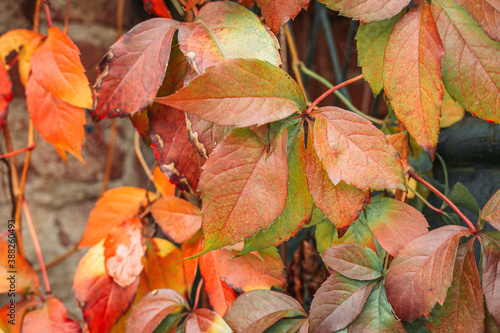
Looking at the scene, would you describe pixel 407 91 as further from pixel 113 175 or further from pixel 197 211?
pixel 113 175

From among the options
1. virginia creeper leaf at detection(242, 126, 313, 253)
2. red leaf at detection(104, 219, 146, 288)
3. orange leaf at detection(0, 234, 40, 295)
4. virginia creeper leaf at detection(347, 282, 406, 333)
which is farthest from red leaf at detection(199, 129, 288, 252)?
orange leaf at detection(0, 234, 40, 295)

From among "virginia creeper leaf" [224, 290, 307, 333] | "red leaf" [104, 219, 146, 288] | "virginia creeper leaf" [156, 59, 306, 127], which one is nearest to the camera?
"virginia creeper leaf" [156, 59, 306, 127]

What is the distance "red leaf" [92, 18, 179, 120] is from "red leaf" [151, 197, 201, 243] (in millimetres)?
165

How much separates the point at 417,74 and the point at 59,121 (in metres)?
0.45

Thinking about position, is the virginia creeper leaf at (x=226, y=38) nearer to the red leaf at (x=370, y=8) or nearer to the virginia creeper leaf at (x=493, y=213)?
the red leaf at (x=370, y=8)

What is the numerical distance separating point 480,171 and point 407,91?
240mm

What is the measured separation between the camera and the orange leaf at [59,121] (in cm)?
51

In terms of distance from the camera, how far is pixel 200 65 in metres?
0.30

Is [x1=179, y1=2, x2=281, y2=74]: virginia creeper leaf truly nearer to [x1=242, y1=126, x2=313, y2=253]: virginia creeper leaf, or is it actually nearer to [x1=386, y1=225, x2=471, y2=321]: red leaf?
[x1=242, y1=126, x2=313, y2=253]: virginia creeper leaf

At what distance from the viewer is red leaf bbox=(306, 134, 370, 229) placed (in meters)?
0.30

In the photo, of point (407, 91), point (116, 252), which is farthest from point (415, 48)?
point (116, 252)

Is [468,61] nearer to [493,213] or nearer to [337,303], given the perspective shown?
[493,213]

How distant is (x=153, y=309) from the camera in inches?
16.6

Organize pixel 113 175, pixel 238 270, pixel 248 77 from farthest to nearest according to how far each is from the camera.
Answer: pixel 113 175 → pixel 238 270 → pixel 248 77
